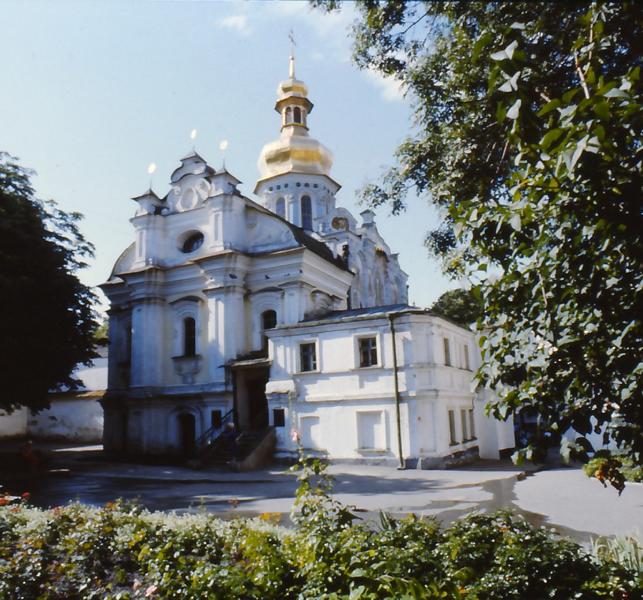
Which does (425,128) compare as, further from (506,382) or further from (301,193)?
(301,193)

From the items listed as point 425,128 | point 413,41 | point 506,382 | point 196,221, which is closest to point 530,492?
point 425,128

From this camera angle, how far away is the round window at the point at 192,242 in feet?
98.5

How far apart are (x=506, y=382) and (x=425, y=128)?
870cm

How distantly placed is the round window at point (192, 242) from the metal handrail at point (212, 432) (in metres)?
9.32

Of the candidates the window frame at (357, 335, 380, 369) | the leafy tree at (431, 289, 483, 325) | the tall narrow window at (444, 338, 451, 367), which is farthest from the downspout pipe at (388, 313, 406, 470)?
the leafy tree at (431, 289, 483, 325)

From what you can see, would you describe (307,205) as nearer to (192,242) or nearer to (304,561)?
(192,242)

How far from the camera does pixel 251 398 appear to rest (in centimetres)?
2741

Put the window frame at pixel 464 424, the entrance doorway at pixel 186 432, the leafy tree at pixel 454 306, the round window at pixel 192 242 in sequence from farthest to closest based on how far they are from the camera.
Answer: the leafy tree at pixel 454 306, the round window at pixel 192 242, the entrance doorway at pixel 186 432, the window frame at pixel 464 424

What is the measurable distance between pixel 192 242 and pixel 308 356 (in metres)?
10.6

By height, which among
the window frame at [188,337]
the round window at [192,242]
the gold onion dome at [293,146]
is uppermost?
the gold onion dome at [293,146]

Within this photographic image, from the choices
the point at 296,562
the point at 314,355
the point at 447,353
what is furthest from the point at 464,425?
the point at 296,562

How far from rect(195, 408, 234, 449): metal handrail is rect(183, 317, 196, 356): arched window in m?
4.67

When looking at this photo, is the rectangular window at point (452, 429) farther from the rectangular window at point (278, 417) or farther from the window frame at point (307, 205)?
the window frame at point (307, 205)

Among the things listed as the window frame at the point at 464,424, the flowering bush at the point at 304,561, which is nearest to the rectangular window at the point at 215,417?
the window frame at the point at 464,424
